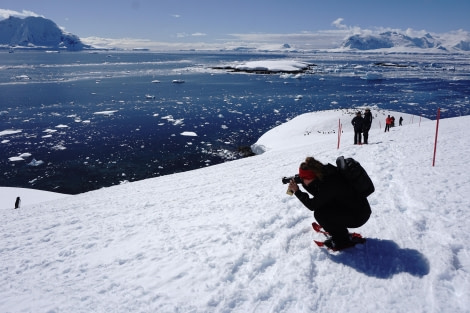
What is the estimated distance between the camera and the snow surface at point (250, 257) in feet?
12.1

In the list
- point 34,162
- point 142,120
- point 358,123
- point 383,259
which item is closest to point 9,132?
point 34,162

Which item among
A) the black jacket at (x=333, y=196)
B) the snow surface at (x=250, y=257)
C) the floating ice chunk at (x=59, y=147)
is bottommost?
the floating ice chunk at (x=59, y=147)

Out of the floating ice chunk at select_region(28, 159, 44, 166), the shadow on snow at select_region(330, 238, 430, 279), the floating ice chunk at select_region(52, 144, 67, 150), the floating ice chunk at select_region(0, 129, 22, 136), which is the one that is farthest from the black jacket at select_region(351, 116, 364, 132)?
the floating ice chunk at select_region(0, 129, 22, 136)

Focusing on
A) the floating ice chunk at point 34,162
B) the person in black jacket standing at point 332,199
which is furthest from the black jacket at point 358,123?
the floating ice chunk at point 34,162

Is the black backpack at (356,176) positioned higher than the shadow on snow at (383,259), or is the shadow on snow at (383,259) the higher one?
the black backpack at (356,176)

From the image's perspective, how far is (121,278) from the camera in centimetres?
443

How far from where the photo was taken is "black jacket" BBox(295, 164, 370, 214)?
3.89m

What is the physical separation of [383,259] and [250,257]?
1.75 metres

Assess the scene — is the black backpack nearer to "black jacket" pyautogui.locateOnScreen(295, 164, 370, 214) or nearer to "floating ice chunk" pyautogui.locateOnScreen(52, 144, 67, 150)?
"black jacket" pyautogui.locateOnScreen(295, 164, 370, 214)

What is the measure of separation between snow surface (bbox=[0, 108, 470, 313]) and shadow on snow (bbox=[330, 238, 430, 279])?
0.02 metres

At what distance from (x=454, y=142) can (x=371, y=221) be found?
26.1 ft

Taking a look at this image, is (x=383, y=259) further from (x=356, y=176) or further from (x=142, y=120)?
(x=142, y=120)

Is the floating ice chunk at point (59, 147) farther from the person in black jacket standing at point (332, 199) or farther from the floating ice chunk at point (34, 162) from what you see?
the person in black jacket standing at point (332, 199)

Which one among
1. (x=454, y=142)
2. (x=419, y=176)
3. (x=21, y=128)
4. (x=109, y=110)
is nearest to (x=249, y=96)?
(x=109, y=110)
